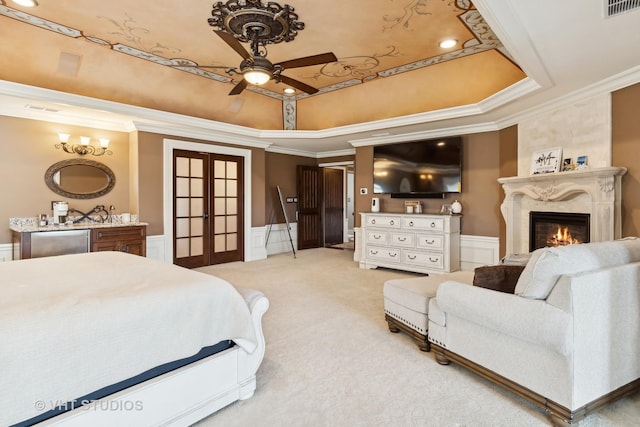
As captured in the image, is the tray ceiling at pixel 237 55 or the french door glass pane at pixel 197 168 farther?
the french door glass pane at pixel 197 168

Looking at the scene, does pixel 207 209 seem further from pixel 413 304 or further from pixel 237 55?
pixel 413 304

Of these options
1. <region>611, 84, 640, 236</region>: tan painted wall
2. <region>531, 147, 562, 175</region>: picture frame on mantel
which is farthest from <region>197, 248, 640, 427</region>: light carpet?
<region>531, 147, 562, 175</region>: picture frame on mantel

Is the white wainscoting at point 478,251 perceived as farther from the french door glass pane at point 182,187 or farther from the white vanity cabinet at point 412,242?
the french door glass pane at point 182,187

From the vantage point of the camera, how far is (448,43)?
434cm

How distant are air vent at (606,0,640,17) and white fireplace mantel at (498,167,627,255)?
1628 mm

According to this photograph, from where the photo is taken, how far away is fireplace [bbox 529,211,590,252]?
12.6ft

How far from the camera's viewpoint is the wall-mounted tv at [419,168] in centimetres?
541

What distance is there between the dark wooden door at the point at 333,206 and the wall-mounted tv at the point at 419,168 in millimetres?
2545

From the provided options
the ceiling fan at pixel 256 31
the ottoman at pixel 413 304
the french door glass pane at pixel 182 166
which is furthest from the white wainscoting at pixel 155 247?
the ottoman at pixel 413 304

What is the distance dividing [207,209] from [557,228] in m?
5.42

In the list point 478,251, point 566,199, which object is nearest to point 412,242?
point 478,251

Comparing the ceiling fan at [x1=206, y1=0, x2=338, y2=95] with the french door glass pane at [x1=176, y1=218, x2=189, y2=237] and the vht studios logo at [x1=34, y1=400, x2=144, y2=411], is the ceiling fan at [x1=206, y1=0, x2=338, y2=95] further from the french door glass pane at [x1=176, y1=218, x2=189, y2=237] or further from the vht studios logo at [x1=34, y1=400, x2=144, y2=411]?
the french door glass pane at [x1=176, y1=218, x2=189, y2=237]

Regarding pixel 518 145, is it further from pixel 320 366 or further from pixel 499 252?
pixel 320 366

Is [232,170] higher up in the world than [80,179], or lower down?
higher up
